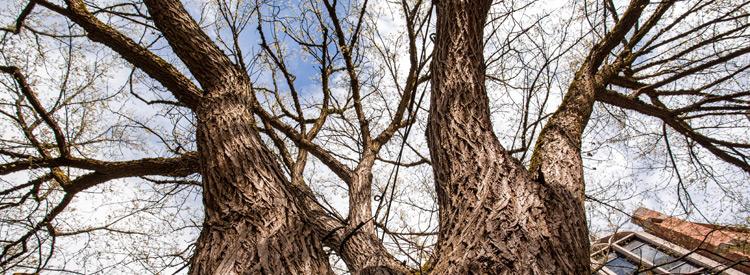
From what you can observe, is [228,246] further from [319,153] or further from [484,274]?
[319,153]

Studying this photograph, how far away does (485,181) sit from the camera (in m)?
1.77

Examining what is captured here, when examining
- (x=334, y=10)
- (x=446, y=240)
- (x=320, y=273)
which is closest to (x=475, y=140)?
(x=446, y=240)

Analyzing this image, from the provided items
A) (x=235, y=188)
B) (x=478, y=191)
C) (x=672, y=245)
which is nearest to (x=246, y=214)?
(x=235, y=188)

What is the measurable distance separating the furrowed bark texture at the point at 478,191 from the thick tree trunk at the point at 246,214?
22.5 inches

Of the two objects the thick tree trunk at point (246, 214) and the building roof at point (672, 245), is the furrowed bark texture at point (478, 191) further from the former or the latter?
the building roof at point (672, 245)

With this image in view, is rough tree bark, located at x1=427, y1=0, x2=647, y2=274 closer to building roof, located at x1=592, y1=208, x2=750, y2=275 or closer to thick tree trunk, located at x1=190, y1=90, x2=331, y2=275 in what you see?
thick tree trunk, located at x1=190, y1=90, x2=331, y2=275

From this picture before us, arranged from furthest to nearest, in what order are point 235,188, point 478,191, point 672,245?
point 672,245 → point 235,188 → point 478,191

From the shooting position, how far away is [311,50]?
449 cm

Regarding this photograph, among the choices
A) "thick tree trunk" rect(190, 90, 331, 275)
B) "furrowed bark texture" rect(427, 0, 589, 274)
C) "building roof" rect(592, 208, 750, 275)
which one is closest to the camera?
"furrowed bark texture" rect(427, 0, 589, 274)

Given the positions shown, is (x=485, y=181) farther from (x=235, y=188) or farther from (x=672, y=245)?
(x=672, y=245)

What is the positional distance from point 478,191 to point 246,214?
0.97m

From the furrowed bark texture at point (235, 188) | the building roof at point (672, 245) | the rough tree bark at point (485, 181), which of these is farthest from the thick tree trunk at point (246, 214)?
the building roof at point (672, 245)

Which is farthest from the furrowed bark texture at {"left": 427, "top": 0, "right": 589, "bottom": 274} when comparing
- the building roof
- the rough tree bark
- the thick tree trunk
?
the building roof

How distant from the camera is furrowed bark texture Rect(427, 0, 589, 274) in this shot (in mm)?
1499
